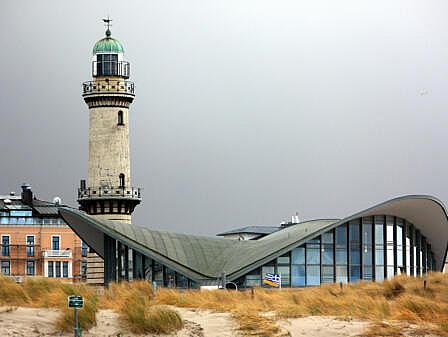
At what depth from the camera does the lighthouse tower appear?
80562 millimetres

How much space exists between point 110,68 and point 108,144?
17.1 feet

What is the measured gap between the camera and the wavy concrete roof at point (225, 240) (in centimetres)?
6159

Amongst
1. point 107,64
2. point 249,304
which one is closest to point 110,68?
point 107,64

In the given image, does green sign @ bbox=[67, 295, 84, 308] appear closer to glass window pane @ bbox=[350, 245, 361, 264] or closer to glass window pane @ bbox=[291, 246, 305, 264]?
glass window pane @ bbox=[291, 246, 305, 264]

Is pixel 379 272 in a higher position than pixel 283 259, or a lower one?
lower

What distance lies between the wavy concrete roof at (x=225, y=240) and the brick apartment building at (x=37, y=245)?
34981 mm

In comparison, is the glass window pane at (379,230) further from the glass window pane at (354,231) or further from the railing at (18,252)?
the railing at (18,252)

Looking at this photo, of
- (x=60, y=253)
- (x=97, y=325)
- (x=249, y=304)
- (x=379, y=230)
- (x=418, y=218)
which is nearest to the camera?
(x=97, y=325)

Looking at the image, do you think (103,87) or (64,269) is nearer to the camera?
(103,87)

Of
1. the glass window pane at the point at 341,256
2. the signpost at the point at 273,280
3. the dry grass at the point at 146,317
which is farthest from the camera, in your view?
the glass window pane at the point at 341,256

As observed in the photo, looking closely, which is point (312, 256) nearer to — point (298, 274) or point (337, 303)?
point (298, 274)

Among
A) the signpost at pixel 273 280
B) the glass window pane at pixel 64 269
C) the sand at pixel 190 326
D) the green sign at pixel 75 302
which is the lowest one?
the glass window pane at pixel 64 269

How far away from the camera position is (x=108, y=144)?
81688 millimetres

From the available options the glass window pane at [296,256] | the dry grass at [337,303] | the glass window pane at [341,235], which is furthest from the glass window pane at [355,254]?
the dry grass at [337,303]
